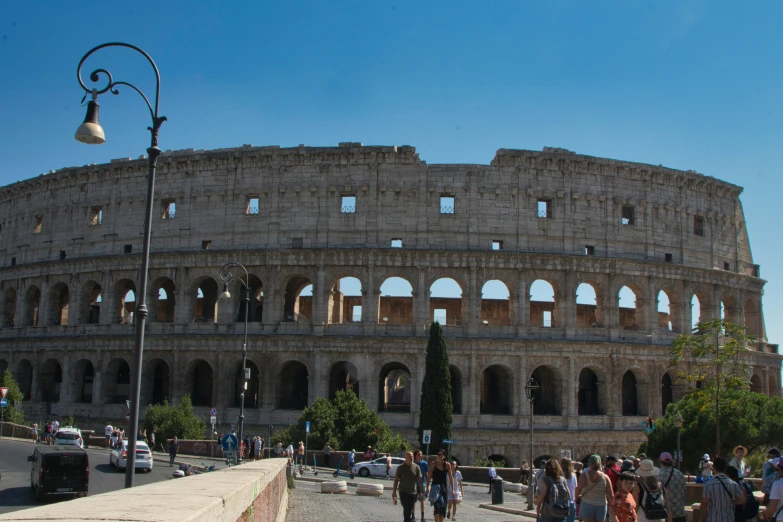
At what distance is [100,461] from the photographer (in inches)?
1276

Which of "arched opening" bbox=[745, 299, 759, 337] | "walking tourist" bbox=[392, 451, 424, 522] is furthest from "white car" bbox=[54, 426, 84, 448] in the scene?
"arched opening" bbox=[745, 299, 759, 337]

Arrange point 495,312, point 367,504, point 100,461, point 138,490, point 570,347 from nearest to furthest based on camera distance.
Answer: point 138,490 → point 367,504 → point 100,461 → point 570,347 → point 495,312

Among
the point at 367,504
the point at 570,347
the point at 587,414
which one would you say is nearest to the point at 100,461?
the point at 367,504

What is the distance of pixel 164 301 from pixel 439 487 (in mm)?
39355

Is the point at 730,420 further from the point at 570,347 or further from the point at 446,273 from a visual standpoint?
the point at 446,273

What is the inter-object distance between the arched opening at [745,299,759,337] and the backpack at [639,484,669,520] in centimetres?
4391

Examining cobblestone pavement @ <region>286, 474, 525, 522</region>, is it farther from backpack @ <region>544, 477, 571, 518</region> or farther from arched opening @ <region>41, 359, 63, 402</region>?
arched opening @ <region>41, 359, 63, 402</region>

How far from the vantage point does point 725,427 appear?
32.5m

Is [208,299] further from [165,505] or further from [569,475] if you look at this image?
[165,505]

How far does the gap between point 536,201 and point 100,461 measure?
26.7 metres

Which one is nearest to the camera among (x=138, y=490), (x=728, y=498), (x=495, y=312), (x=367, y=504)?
(x=138, y=490)

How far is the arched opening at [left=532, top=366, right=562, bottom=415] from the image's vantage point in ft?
140

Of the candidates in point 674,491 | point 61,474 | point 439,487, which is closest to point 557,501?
point 674,491

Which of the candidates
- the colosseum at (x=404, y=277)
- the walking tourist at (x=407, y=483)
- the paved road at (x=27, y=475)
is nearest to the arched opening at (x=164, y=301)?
the colosseum at (x=404, y=277)
